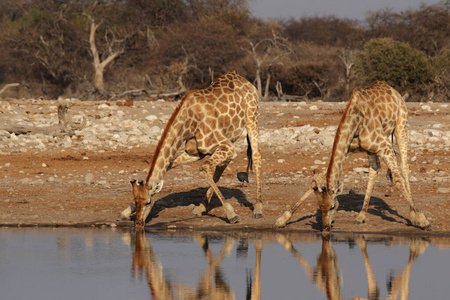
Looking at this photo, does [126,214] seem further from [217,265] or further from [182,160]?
[217,265]

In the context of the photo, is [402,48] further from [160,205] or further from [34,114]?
[160,205]

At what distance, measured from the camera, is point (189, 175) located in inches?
513

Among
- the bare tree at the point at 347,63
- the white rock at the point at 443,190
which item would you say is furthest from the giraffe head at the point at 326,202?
the bare tree at the point at 347,63

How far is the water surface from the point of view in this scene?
6504 millimetres

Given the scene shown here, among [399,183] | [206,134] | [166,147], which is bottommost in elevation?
[399,183]

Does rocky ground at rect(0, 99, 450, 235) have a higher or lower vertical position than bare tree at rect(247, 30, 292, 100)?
lower

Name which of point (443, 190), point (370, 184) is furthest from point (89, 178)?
point (443, 190)

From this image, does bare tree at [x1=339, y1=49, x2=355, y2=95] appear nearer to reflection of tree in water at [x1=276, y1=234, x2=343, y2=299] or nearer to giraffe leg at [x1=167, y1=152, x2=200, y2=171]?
giraffe leg at [x1=167, y1=152, x2=200, y2=171]

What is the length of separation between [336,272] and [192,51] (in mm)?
32368

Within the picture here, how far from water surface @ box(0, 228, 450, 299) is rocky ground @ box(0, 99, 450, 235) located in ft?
2.39

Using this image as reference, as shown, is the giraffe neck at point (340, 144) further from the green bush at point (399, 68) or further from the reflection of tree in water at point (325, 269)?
the green bush at point (399, 68)

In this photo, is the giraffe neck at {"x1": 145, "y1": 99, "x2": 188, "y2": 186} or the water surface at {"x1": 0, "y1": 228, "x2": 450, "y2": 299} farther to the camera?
the giraffe neck at {"x1": 145, "y1": 99, "x2": 188, "y2": 186}

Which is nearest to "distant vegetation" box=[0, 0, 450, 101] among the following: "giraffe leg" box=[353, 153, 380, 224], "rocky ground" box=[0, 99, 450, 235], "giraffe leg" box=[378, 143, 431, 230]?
"rocky ground" box=[0, 99, 450, 235]

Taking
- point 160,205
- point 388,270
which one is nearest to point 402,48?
point 160,205
